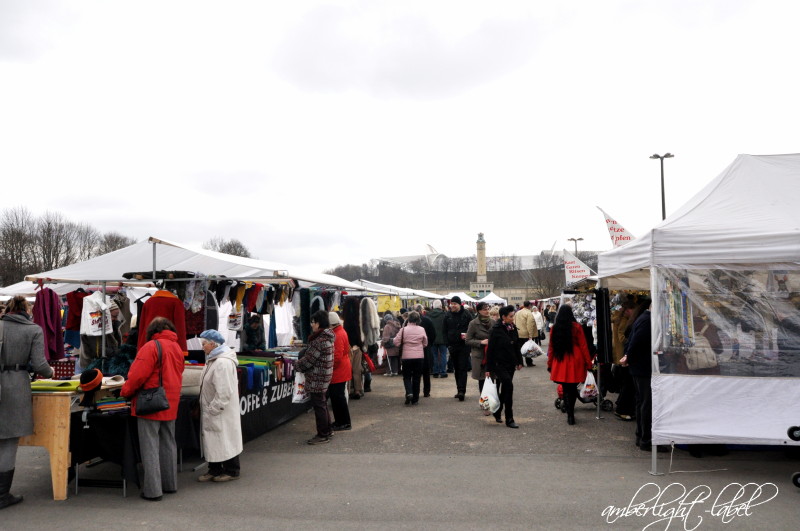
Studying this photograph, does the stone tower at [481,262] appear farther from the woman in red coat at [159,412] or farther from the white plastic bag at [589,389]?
the woman in red coat at [159,412]

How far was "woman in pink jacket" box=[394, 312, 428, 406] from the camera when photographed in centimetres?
989

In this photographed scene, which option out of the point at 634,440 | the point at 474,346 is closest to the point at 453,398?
the point at 474,346

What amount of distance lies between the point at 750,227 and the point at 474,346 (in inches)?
187

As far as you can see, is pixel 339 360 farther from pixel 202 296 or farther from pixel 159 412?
pixel 159 412

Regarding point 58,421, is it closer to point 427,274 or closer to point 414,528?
point 414,528

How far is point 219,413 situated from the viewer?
573 centimetres

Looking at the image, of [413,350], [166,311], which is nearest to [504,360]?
[413,350]

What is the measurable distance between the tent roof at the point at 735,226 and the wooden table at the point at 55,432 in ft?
→ 19.6

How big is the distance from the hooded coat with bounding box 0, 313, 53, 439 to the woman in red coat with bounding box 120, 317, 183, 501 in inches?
31.9

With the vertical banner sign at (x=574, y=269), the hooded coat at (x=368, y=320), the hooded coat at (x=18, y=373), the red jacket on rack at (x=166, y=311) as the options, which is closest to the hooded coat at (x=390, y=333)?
the hooded coat at (x=368, y=320)

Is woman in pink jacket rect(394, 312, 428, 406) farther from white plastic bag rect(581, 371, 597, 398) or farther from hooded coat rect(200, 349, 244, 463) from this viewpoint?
hooded coat rect(200, 349, 244, 463)

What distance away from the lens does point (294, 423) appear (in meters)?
8.88

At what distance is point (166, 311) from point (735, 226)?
6566 mm

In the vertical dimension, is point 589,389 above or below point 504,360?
below
